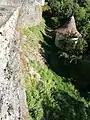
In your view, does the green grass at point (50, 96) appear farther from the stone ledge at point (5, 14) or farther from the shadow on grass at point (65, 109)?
the stone ledge at point (5, 14)

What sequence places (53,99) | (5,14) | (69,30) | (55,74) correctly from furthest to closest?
1. (69,30)
2. (55,74)
3. (53,99)
4. (5,14)

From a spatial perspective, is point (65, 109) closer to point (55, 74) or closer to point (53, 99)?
point (53, 99)

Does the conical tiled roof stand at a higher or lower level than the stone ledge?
lower

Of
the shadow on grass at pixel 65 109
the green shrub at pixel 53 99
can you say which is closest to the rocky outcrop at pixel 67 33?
the green shrub at pixel 53 99

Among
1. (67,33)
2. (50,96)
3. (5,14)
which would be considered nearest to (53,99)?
(50,96)

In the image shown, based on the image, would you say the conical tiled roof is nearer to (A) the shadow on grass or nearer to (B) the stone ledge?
(A) the shadow on grass

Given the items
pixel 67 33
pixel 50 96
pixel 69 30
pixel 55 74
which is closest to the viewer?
pixel 50 96

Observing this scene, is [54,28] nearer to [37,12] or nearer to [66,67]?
[37,12]

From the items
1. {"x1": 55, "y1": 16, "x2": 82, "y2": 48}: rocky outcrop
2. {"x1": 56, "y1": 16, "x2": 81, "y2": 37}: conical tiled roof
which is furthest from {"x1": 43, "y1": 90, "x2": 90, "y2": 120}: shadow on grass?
{"x1": 56, "y1": 16, "x2": 81, "y2": 37}: conical tiled roof

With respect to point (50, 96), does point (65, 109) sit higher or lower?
lower
